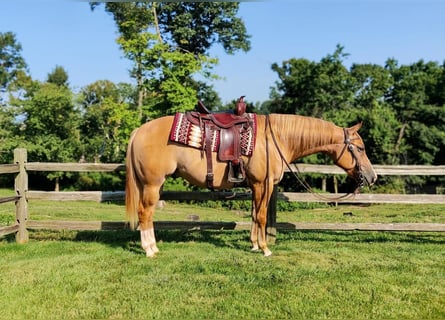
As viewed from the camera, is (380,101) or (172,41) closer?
(172,41)

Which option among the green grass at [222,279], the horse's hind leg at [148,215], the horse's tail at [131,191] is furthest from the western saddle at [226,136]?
the green grass at [222,279]

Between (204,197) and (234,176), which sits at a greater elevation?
(234,176)

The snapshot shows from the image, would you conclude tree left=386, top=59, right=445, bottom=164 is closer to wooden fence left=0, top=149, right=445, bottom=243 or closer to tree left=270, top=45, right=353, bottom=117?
tree left=270, top=45, right=353, bottom=117

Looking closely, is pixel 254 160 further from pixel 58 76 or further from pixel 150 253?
pixel 58 76

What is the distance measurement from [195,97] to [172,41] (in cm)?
514

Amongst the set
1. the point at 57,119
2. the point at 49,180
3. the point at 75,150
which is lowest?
the point at 49,180

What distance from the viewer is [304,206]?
19.1 meters

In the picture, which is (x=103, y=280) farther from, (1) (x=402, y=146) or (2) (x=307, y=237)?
(1) (x=402, y=146)

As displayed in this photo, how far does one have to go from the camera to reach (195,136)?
5.57 metres

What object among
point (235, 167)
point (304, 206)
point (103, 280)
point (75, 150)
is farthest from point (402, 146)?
point (103, 280)

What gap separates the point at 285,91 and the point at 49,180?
70.4ft

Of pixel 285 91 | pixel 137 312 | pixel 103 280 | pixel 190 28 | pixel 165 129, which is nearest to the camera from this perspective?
pixel 137 312

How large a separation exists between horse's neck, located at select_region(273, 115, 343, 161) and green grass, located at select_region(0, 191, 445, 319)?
1578 millimetres

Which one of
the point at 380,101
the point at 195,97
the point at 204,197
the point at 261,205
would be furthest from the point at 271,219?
the point at 380,101
